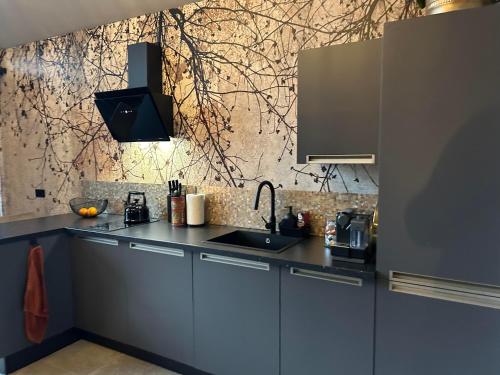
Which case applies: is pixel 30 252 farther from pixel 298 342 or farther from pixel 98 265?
pixel 298 342

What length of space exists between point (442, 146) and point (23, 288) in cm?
264

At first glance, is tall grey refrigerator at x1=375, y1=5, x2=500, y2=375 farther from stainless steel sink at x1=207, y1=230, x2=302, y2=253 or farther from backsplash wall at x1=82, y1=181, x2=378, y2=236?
stainless steel sink at x1=207, y1=230, x2=302, y2=253

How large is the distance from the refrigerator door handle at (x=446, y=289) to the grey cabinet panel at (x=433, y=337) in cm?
2

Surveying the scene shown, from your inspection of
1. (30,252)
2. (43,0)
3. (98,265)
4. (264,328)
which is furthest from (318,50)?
(43,0)

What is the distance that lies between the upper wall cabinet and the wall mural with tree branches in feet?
1.16

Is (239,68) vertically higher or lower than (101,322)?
higher

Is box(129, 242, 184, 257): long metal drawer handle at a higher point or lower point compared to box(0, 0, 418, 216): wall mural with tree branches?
lower

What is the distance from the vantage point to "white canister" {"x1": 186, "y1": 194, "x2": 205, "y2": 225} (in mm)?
2711

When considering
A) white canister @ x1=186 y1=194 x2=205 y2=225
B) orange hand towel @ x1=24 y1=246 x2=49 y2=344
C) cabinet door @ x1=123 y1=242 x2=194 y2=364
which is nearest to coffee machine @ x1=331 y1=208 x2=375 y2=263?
cabinet door @ x1=123 y1=242 x2=194 y2=364

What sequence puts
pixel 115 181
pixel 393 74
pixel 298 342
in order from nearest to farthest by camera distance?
pixel 393 74
pixel 298 342
pixel 115 181

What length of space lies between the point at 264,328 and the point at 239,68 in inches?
69.3

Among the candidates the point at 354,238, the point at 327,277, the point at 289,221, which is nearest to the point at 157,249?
the point at 289,221

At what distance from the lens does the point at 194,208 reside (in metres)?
2.72

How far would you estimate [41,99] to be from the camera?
372 cm
